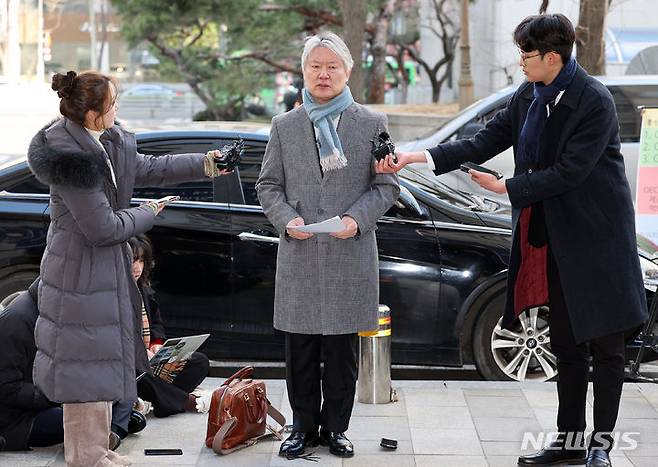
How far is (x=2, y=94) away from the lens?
3250 cm

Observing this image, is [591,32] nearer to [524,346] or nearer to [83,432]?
[524,346]

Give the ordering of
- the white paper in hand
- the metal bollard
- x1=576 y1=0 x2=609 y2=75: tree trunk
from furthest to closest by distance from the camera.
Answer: x1=576 y1=0 x2=609 y2=75: tree trunk, the metal bollard, the white paper in hand

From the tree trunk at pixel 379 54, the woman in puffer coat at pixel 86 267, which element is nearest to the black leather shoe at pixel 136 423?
the woman in puffer coat at pixel 86 267

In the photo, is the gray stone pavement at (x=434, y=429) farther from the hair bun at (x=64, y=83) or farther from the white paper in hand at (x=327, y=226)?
the hair bun at (x=64, y=83)

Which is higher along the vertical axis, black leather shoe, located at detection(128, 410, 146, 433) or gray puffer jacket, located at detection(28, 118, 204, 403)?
gray puffer jacket, located at detection(28, 118, 204, 403)

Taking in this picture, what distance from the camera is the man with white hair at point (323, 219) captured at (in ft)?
17.1

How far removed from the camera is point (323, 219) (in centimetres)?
525

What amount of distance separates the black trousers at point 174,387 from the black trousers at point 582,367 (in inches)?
75.3

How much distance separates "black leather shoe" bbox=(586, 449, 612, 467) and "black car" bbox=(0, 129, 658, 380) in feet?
6.46

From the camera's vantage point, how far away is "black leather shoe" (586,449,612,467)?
505 centimetres

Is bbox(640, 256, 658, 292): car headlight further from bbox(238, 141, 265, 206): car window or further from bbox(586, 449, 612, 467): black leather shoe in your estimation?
bbox(238, 141, 265, 206): car window

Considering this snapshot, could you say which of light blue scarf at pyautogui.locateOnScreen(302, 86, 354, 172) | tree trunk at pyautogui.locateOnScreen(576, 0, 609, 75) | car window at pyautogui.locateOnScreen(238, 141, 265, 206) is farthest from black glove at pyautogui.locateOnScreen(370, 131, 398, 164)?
tree trunk at pyautogui.locateOnScreen(576, 0, 609, 75)

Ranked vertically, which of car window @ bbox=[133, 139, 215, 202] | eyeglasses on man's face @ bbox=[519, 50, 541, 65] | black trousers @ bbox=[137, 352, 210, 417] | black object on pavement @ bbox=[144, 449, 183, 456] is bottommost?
black object on pavement @ bbox=[144, 449, 183, 456]

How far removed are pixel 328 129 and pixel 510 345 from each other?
2.42 metres
